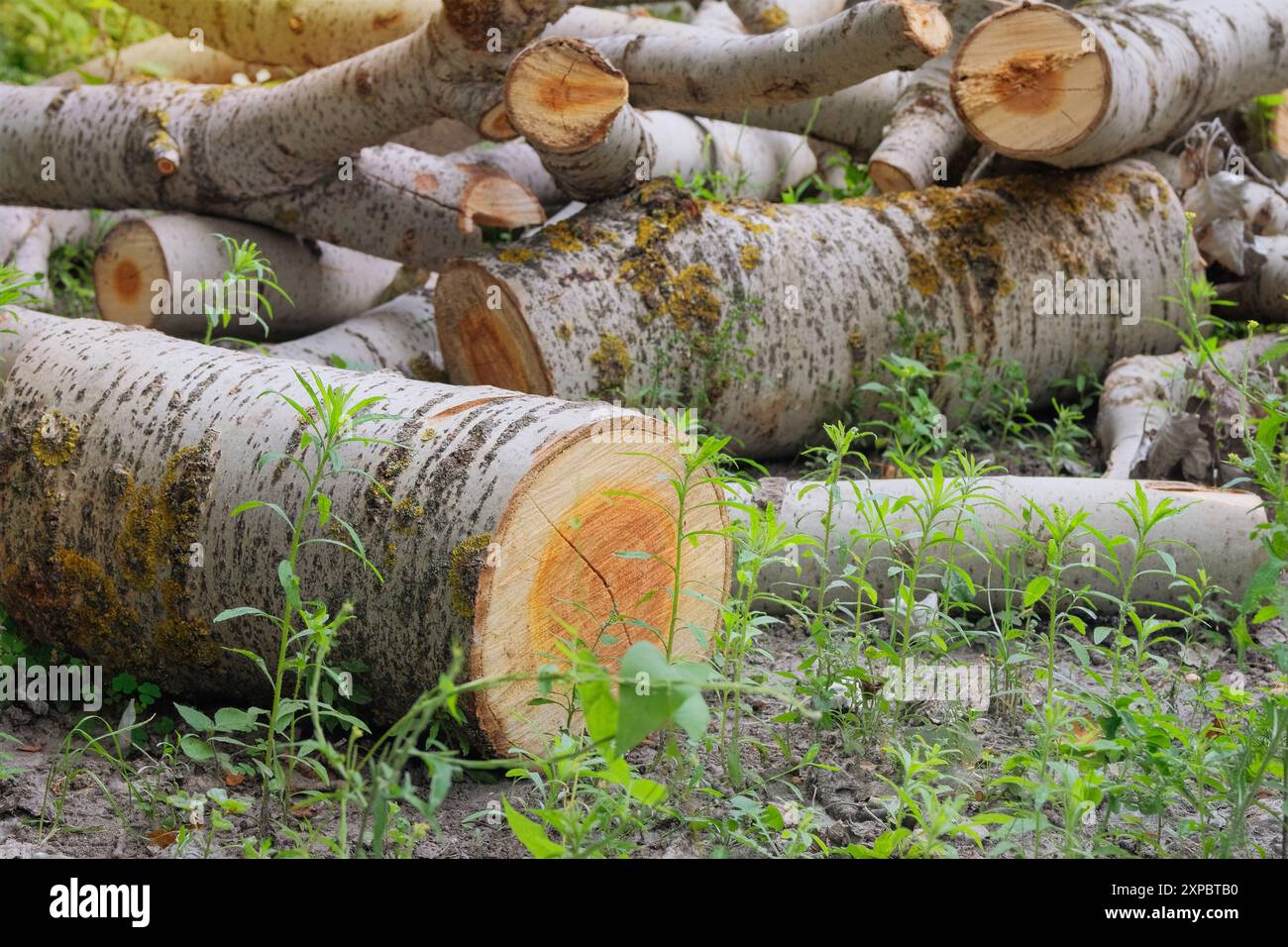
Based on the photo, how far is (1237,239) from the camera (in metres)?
5.13

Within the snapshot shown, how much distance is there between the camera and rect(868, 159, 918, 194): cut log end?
5164 millimetres

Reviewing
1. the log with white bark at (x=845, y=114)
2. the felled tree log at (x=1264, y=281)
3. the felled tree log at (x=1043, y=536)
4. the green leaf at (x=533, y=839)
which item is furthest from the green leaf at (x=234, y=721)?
the log with white bark at (x=845, y=114)

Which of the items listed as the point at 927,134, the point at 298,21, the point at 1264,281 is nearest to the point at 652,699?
the point at 927,134

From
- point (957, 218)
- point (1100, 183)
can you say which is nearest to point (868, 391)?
point (957, 218)

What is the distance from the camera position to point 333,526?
2.61m

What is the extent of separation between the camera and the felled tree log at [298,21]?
244 inches

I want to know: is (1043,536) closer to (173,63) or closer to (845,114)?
(845,114)

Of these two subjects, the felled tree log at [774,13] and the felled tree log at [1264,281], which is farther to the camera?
the felled tree log at [774,13]

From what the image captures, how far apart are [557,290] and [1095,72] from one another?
208 centimetres

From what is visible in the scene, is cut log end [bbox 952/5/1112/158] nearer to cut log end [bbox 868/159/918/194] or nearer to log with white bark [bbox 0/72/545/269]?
cut log end [bbox 868/159/918/194]

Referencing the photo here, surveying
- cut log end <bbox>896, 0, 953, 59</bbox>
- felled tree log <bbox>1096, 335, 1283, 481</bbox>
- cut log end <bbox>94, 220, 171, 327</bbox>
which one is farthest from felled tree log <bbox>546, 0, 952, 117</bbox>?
cut log end <bbox>94, 220, 171, 327</bbox>

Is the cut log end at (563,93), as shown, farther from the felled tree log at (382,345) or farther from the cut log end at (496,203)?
the felled tree log at (382,345)

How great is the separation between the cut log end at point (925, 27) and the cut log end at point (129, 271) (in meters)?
2.85
